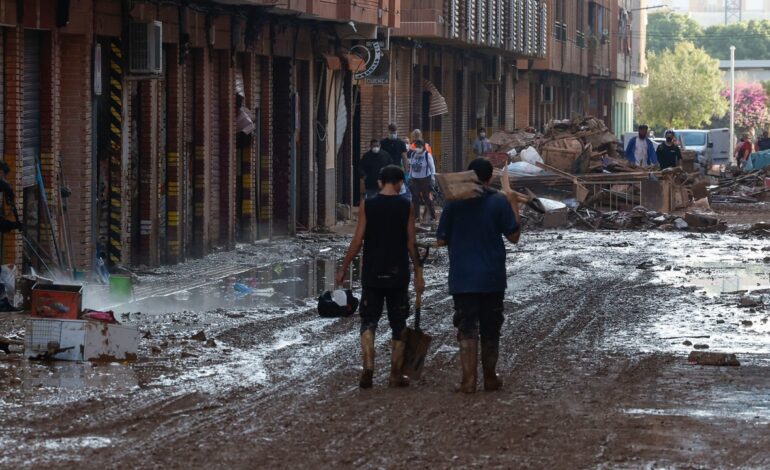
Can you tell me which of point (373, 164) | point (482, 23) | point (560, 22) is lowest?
point (373, 164)

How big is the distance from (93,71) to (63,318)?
753 cm

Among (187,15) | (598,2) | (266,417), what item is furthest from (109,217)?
(598,2)

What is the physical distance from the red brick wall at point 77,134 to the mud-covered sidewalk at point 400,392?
3.31ft

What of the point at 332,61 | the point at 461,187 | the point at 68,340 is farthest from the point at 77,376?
the point at 332,61

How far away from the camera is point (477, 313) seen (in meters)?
11.2

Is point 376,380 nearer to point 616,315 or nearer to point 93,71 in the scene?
point 616,315

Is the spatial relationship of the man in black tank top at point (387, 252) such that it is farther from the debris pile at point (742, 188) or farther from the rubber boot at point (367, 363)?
the debris pile at point (742, 188)

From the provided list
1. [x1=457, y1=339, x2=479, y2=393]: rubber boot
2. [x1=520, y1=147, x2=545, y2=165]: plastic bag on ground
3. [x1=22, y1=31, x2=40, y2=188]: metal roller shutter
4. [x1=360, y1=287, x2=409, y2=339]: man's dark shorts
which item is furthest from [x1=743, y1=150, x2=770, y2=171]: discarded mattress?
[x1=457, y1=339, x2=479, y2=393]: rubber boot

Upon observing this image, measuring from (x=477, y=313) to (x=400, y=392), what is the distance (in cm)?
75

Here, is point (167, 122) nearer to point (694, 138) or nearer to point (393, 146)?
point (393, 146)

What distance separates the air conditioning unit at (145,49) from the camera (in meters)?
20.2

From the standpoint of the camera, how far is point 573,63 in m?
63.8

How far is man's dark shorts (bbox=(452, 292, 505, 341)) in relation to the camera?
1114cm

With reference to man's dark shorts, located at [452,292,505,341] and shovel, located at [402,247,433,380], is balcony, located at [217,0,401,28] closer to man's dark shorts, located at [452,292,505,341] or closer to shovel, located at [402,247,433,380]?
shovel, located at [402,247,433,380]
